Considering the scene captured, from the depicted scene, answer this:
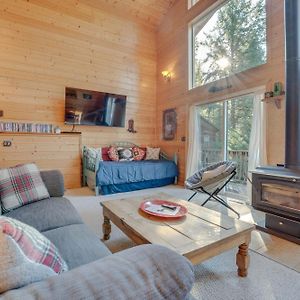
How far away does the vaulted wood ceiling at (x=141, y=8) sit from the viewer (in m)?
4.89

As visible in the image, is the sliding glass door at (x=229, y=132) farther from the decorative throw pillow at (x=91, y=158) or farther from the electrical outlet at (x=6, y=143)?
the electrical outlet at (x=6, y=143)

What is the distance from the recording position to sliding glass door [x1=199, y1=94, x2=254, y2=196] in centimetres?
369

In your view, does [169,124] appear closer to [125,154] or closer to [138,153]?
[138,153]

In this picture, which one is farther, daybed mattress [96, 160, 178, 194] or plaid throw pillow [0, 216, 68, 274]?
daybed mattress [96, 160, 178, 194]

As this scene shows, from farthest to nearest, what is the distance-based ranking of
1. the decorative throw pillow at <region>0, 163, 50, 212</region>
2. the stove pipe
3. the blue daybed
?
1. the blue daybed
2. the stove pipe
3. the decorative throw pillow at <region>0, 163, 50, 212</region>

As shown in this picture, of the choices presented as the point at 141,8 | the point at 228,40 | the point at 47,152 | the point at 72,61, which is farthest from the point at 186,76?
the point at 47,152

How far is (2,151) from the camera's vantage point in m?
3.90

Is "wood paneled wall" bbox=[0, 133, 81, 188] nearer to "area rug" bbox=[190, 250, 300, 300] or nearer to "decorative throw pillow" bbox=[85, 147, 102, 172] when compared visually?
"decorative throw pillow" bbox=[85, 147, 102, 172]

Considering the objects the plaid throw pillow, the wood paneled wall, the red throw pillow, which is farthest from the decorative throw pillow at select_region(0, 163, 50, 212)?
the red throw pillow

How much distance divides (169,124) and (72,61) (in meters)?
2.59

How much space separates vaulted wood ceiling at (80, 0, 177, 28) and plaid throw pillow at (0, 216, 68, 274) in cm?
540

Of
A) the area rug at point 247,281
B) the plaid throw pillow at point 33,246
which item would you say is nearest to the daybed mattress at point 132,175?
the area rug at point 247,281

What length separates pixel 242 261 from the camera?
156 cm

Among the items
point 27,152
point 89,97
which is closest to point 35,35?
point 89,97
